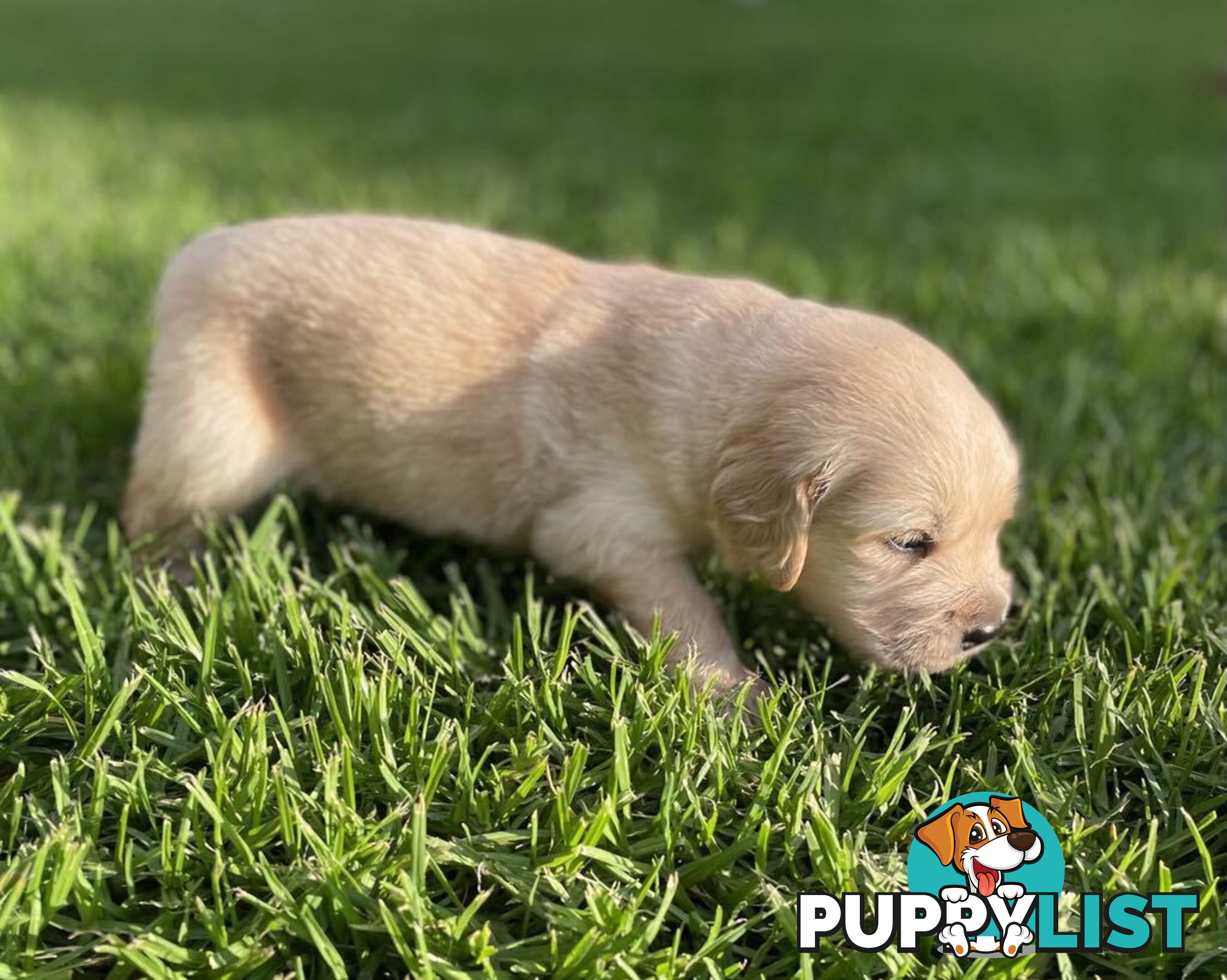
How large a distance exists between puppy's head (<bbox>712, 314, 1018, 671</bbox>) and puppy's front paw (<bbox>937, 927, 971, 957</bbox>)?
0.61m

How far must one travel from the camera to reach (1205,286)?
4902 mm

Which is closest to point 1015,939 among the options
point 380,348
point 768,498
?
point 768,498

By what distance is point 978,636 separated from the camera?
7.55ft

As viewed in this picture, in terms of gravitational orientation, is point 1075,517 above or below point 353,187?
below

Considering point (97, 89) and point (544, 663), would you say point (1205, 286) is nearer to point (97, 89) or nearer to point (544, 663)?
point (544, 663)

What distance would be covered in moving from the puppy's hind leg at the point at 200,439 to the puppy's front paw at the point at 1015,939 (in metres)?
2.04

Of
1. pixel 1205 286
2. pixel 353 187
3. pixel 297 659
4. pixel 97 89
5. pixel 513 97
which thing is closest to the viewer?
pixel 297 659

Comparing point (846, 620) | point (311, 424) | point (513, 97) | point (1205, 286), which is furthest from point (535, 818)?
point (513, 97)

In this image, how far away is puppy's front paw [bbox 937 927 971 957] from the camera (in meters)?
1.77

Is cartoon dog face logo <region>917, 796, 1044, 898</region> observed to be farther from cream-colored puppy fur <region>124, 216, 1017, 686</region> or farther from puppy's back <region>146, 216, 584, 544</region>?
puppy's back <region>146, 216, 584, 544</region>

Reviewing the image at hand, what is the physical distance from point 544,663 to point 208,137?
638cm

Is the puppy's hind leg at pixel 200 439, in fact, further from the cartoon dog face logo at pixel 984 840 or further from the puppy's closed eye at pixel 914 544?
the cartoon dog face logo at pixel 984 840

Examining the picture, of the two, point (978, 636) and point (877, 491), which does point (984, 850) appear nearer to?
point (978, 636)

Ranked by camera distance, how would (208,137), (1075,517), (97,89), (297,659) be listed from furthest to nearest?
(97,89) < (208,137) < (1075,517) < (297,659)
